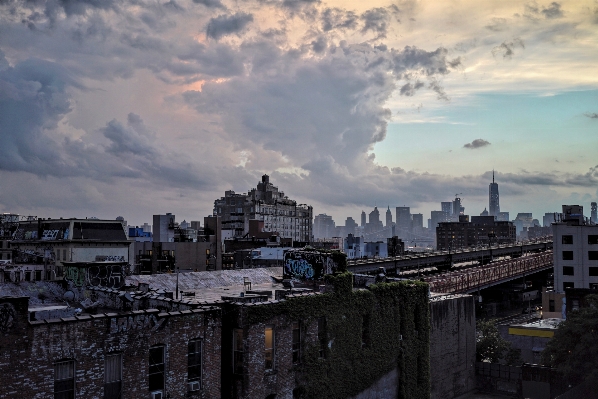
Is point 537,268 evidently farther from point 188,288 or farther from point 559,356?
point 188,288

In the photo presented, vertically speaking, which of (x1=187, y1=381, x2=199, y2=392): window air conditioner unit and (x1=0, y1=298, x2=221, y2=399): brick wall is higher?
(x1=0, y1=298, x2=221, y2=399): brick wall

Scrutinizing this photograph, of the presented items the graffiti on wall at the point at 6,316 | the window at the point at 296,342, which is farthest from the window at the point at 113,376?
the window at the point at 296,342

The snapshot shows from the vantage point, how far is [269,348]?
32812 millimetres

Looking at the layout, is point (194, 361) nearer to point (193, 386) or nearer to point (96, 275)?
point (193, 386)

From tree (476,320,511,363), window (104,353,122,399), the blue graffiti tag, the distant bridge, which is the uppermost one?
the blue graffiti tag

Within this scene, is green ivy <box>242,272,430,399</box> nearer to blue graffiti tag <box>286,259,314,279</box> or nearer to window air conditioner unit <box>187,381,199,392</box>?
window air conditioner unit <box>187,381,199,392</box>

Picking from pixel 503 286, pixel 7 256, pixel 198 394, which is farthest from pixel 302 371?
pixel 503 286

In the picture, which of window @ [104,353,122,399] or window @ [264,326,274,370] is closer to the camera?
window @ [104,353,122,399]

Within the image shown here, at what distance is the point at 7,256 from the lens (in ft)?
327

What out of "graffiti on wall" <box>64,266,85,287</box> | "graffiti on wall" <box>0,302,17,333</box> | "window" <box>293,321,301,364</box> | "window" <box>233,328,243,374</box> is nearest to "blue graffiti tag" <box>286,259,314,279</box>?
"window" <box>293,321,301,364</box>

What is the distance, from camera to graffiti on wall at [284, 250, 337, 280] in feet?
137

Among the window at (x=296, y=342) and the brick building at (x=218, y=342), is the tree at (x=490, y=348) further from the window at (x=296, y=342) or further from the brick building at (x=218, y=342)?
the window at (x=296, y=342)

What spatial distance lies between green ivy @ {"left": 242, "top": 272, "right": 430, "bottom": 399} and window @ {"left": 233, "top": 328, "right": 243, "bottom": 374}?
3.50ft

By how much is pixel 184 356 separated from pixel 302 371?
907cm
